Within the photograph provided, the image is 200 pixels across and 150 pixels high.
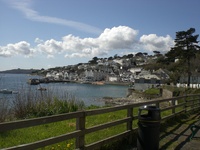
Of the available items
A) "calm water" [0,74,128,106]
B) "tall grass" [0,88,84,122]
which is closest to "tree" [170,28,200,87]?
"calm water" [0,74,128,106]

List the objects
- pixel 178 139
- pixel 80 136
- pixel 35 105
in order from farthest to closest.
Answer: pixel 35 105, pixel 178 139, pixel 80 136

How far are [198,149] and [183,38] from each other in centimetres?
6255

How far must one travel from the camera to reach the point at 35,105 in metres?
11.8

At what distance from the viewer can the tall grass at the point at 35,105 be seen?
429 inches

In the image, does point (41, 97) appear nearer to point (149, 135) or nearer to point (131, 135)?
point (131, 135)

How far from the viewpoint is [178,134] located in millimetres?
9586

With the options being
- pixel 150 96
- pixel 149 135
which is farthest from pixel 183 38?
pixel 149 135

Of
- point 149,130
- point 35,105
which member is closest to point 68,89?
point 35,105

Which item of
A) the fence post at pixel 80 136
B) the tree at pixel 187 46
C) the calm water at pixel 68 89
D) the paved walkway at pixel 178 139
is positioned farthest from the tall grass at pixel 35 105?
the tree at pixel 187 46

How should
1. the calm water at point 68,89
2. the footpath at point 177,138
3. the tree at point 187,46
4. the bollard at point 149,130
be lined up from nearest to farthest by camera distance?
the bollard at point 149,130 < the footpath at point 177,138 < the calm water at point 68,89 < the tree at point 187,46

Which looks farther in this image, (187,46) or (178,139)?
(187,46)

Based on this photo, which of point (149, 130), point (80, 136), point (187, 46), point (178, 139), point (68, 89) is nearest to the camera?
point (80, 136)

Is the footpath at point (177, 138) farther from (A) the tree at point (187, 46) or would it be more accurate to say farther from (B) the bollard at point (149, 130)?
(A) the tree at point (187, 46)

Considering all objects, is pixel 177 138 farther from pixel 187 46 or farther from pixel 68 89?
pixel 187 46
